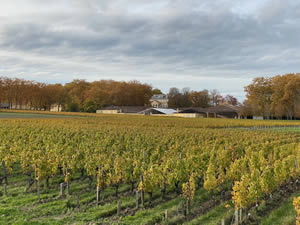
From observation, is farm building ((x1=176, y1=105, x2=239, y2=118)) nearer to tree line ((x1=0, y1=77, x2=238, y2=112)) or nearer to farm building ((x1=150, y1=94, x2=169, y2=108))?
tree line ((x1=0, y1=77, x2=238, y2=112))

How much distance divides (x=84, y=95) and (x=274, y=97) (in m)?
82.1

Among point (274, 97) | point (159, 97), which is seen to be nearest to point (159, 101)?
point (159, 97)

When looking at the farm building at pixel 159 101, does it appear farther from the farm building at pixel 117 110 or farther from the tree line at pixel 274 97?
the tree line at pixel 274 97

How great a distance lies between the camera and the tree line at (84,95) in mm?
114688

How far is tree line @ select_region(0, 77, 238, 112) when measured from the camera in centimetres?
11469

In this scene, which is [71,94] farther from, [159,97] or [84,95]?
[159,97]

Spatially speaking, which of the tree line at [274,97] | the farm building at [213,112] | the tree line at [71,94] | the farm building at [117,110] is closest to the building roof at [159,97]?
the tree line at [71,94]

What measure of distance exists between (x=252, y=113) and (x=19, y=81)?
98564 mm

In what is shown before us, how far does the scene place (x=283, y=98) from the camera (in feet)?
258

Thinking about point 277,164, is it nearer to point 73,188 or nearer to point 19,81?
point 73,188

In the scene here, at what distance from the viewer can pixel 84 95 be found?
125 meters

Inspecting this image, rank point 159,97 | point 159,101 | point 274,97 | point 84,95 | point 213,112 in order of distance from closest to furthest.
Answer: point 274,97
point 213,112
point 84,95
point 159,101
point 159,97

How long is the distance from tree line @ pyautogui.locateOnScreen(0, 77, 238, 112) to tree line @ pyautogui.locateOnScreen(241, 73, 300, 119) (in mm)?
45253

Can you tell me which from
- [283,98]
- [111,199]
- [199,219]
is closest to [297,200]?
[199,219]
